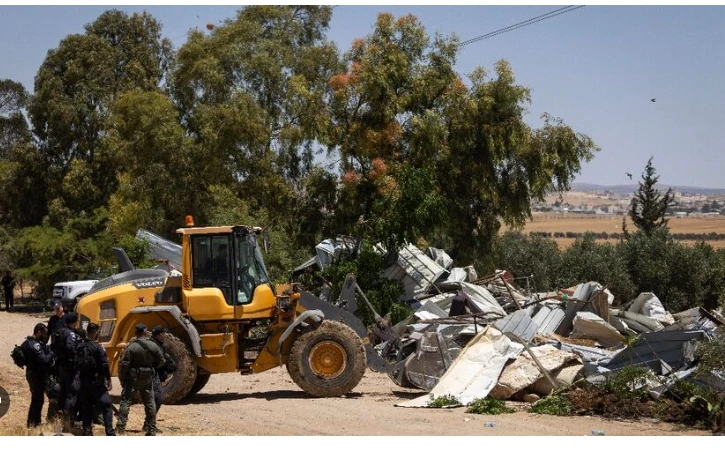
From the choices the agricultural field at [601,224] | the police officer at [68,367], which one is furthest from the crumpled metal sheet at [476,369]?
the agricultural field at [601,224]

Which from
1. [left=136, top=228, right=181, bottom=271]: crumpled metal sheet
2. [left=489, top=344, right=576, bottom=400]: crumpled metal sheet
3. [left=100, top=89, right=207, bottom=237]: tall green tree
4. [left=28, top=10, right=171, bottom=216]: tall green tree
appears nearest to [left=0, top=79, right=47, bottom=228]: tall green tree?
[left=28, top=10, right=171, bottom=216]: tall green tree

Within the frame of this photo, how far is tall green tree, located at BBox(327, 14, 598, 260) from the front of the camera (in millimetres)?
30031

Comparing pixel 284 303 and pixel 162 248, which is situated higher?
pixel 162 248

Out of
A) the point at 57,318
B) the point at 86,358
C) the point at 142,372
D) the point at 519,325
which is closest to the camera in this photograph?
the point at 86,358

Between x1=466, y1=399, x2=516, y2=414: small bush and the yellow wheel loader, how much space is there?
6.84 ft

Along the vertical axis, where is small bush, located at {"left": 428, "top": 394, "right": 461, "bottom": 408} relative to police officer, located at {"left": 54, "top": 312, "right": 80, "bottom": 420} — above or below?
below

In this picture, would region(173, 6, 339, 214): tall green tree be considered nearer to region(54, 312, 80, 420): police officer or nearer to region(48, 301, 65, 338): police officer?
region(48, 301, 65, 338): police officer

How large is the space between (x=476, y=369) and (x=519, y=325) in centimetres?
466

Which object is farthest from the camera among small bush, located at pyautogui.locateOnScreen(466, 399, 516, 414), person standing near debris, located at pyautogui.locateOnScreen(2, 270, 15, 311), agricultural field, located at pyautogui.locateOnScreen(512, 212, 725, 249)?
agricultural field, located at pyautogui.locateOnScreen(512, 212, 725, 249)

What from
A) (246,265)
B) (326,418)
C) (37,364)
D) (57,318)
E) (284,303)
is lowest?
(326,418)

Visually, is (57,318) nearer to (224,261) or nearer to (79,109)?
(224,261)

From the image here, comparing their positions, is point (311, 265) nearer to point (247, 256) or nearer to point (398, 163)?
point (398, 163)

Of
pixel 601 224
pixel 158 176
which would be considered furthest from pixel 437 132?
pixel 601 224

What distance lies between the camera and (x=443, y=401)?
15.5 metres
